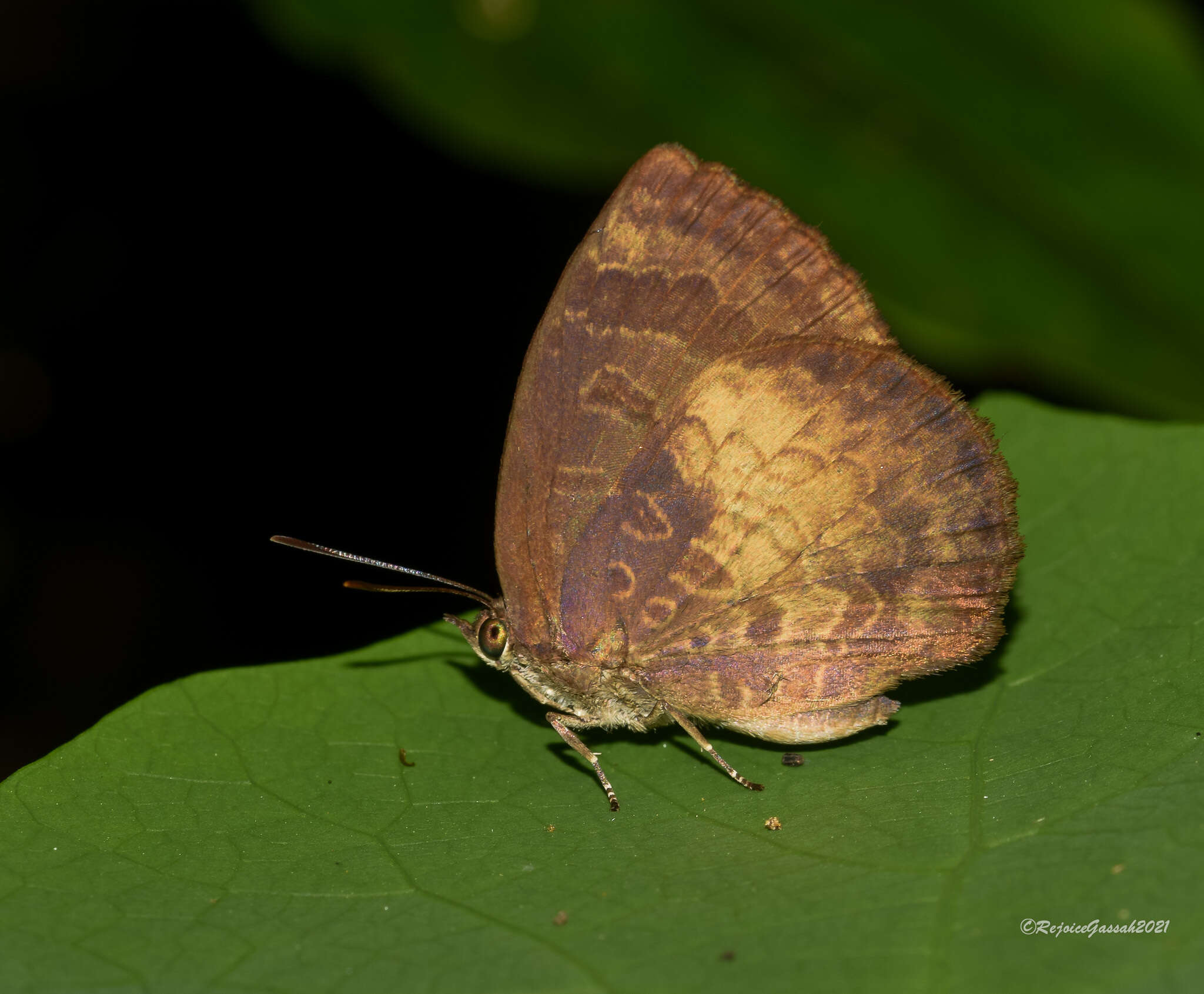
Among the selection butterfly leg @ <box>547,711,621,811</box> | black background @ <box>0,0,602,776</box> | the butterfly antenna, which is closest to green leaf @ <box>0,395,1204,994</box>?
butterfly leg @ <box>547,711,621,811</box>

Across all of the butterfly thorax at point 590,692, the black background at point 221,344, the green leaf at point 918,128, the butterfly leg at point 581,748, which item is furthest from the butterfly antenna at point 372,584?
the green leaf at point 918,128

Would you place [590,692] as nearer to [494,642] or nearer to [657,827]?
[494,642]

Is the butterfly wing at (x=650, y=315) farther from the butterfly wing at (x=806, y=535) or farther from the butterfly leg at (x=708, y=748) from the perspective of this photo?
the butterfly leg at (x=708, y=748)

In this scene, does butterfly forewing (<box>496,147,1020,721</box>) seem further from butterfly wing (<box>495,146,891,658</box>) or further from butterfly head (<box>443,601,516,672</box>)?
butterfly head (<box>443,601,516,672</box>)

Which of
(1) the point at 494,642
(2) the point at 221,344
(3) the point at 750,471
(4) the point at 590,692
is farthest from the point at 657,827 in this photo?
(2) the point at 221,344

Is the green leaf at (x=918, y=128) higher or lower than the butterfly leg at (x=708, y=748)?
higher

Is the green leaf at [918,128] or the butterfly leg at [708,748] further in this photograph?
the green leaf at [918,128]

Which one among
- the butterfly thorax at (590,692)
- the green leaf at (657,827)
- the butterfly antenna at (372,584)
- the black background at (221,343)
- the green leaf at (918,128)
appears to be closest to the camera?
the green leaf at (657,827)
